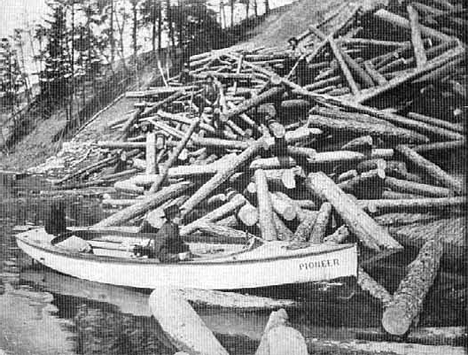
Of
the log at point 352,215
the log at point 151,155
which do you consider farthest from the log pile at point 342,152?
the log at point 151,155

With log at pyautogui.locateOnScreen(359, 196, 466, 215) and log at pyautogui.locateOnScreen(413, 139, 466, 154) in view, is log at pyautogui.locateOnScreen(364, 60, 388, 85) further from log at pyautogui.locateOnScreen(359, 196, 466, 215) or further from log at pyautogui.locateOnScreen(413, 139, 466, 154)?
log at pyautogui.locateOnScreen(359, 196, 466, 215)

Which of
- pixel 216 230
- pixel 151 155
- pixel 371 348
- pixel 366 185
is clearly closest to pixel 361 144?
pixel 366 185

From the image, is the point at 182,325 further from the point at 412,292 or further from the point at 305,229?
the point at 305,229

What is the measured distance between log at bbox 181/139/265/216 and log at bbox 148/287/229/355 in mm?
3809

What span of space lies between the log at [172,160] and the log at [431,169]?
15.6 feet

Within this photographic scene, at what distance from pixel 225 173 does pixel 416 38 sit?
4.75m

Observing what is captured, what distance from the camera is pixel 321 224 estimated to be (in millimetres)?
9023

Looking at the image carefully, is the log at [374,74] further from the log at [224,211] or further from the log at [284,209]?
the log at [224,211]

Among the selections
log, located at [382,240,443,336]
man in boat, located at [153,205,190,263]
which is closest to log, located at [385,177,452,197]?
log, located at [382,240,443,336]

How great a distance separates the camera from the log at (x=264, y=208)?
895cm

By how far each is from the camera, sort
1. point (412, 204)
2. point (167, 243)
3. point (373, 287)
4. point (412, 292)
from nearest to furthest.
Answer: point (412, 292) < point (373, 287) < point (167, 243) < point (412, 204)

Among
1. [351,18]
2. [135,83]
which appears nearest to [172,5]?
[135,83]

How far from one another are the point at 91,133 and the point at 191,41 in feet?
25.2

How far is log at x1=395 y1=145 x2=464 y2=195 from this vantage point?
29.2ft
